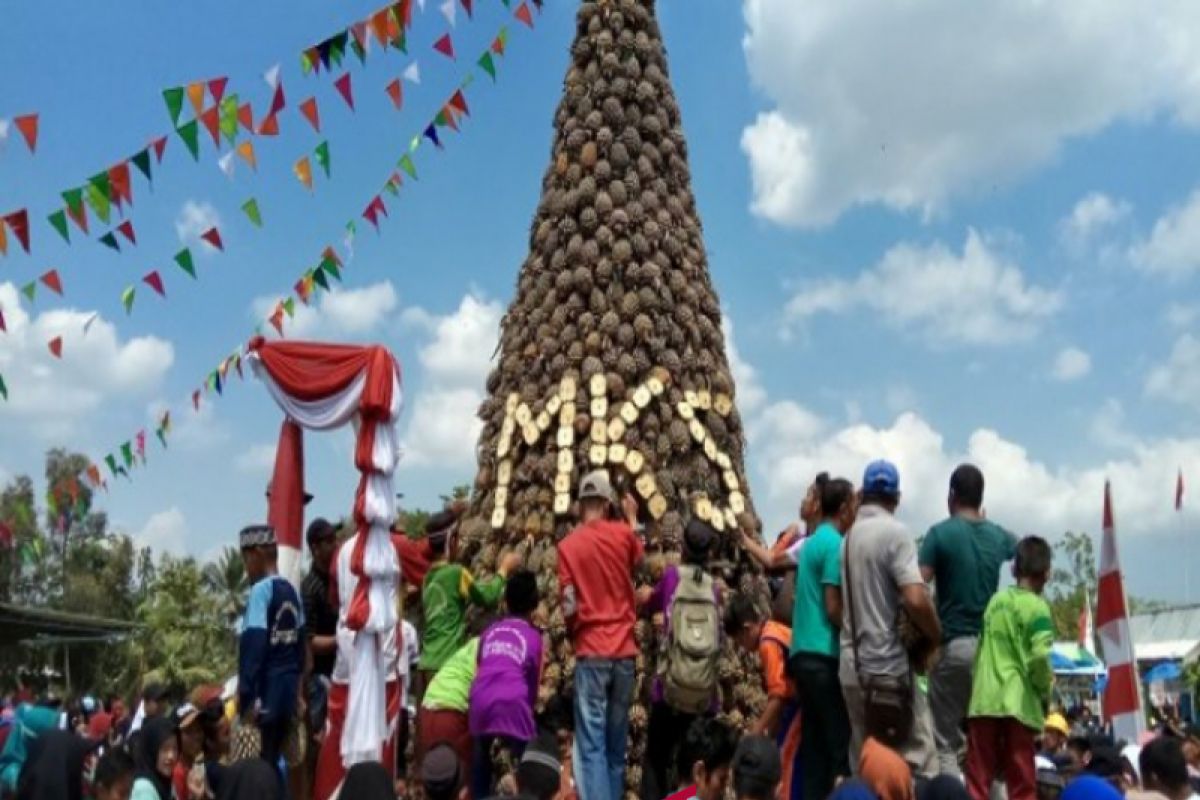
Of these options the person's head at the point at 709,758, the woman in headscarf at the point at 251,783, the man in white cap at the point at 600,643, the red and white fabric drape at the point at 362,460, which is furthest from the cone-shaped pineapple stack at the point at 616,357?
the woman in headscarf at the point at 251,783

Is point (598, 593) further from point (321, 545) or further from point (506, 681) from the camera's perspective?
point (321, 545)

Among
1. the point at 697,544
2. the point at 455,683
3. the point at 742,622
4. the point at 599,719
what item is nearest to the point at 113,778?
the point at 455,683

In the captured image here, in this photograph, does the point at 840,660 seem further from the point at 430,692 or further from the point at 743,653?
the point at 743,653

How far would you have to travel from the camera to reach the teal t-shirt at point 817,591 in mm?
6270

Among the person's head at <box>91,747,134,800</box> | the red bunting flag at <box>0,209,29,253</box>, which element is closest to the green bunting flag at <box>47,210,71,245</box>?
the red bunting flag at <box>0,209,29,253</box>

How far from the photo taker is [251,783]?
5.56 metres

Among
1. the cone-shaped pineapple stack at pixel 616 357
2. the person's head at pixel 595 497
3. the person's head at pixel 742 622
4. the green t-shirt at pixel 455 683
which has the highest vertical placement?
the cone-shaped pineapple stack at pixel 616 357

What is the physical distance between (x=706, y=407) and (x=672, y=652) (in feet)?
13.3

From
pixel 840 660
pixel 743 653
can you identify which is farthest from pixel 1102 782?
pixel 743 653

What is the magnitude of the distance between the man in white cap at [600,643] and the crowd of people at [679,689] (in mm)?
13

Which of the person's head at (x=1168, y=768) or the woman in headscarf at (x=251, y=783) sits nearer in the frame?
the woman in headscarf at (x=251, y=783)

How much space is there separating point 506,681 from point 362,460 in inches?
58.7

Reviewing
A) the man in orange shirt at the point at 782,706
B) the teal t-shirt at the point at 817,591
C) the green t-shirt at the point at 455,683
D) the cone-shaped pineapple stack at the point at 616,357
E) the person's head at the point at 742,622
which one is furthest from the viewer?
the cone-shaped pineapple stack at the point at 616,357

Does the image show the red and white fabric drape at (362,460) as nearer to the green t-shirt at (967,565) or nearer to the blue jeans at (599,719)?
the blue jeans at (599,719)
